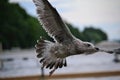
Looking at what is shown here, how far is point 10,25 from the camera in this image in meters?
28.1

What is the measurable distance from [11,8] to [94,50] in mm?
26099

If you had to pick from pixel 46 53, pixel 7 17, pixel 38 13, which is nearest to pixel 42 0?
pixel 38 13

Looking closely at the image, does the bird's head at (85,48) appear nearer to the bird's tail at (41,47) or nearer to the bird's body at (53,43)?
the bird's body at (53,43)

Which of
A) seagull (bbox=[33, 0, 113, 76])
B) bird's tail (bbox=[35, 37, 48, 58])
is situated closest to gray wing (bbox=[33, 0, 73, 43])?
seagull (bbox=[33, 0, 113, 76])

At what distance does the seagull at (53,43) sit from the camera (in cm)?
442

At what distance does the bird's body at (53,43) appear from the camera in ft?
14.5

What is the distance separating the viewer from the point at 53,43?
179 inches

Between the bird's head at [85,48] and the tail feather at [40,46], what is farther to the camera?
the tail feather at [40,46]

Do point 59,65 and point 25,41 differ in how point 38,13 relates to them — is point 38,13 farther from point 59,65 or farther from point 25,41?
point 25,41

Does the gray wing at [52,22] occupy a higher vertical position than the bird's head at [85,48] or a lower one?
higher

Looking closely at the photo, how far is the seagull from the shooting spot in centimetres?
442

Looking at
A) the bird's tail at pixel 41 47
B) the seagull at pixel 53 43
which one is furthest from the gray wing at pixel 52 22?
the bird's tail at pixel 41 47

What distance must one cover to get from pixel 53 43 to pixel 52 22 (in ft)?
0.63

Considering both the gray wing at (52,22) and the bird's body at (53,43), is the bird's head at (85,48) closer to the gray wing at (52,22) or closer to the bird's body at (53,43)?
the bird's body at (53,43)
